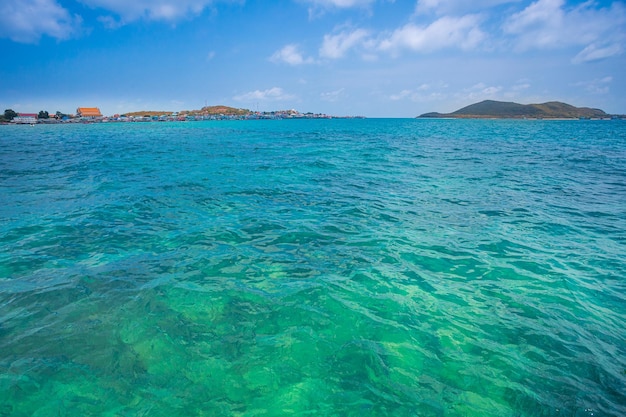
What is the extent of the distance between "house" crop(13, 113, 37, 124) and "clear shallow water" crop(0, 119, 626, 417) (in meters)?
201

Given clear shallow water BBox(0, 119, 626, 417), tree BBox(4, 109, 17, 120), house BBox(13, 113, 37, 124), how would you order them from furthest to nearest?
tree BBox(4, 109, 17, 120)
house BBox(13, 113, 37, 124)
clear shallow water BBox(0, 119, 626, 417)

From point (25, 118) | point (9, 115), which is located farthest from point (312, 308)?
point (9, 115)

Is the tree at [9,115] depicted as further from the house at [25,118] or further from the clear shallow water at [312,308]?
the clear shallow water at [312,308]

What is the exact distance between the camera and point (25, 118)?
159625 mm

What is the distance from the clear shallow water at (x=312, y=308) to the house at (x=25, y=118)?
659ft

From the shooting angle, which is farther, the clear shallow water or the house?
the house

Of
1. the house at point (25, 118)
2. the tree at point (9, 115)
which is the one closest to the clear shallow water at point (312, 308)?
the house at point (25, 118)

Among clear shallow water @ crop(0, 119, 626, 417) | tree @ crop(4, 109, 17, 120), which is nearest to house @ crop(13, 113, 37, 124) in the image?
tree @ crop(4, 109, 17, 120)

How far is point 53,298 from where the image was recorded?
23.2 feet

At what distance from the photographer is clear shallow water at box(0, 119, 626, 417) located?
4723mm

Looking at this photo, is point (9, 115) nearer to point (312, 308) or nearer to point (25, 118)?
point (25, 118)

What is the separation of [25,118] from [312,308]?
220 m

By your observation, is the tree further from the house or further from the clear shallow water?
the clear shallow water

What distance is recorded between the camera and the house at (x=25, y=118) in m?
156
